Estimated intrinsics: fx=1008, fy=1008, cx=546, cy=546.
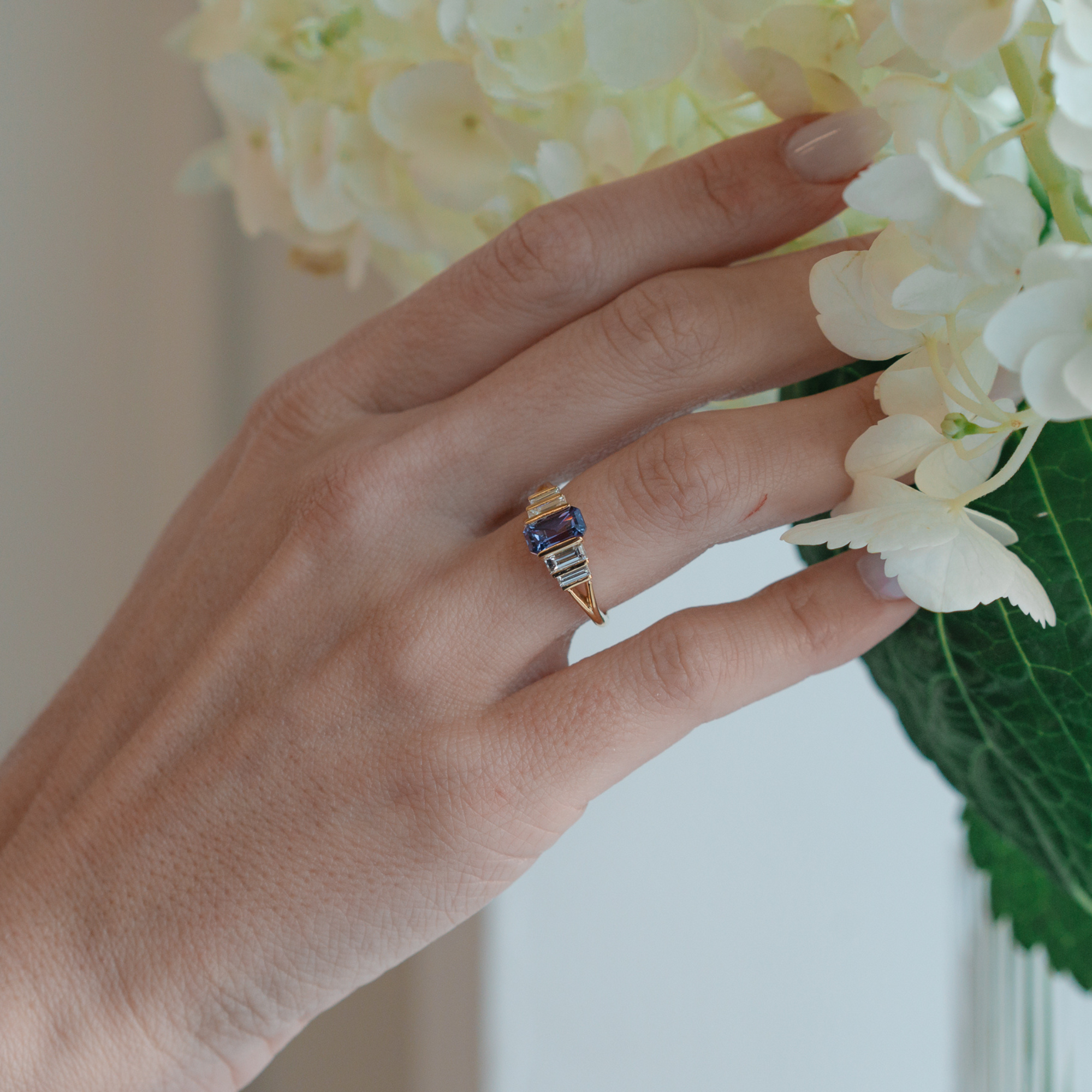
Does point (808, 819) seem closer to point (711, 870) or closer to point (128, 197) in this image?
point (711, 870)

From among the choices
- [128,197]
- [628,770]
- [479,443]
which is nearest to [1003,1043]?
[628,770]

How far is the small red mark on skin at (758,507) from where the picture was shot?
0.34 metres

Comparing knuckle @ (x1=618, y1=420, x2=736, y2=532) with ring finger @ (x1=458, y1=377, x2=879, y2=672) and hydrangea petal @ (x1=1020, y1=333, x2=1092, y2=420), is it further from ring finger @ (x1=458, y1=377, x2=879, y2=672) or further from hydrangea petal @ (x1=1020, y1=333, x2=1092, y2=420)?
hydrangea petal @ (x1=1020, y1=333, x2=1092, y2=420)

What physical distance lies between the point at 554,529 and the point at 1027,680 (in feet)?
0.53

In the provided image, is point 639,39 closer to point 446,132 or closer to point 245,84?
point 446,132

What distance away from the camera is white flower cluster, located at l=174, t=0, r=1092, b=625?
219mm

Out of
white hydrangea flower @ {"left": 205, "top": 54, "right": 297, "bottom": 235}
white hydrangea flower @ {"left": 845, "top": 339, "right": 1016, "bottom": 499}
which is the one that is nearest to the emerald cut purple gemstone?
white hydrangea flower @ {"left": 845, "top": 339, "right": 1016, "bottom": 499}

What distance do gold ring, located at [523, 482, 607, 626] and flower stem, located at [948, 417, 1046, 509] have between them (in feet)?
0.41

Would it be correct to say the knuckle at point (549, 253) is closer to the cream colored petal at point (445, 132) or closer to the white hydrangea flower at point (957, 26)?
the cream colored petal at point (445, 132)

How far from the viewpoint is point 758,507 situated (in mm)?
340

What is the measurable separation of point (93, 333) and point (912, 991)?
0.90 meters

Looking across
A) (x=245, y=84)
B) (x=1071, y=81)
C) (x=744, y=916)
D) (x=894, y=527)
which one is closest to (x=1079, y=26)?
(x=1071, y=81)

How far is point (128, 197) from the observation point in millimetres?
993

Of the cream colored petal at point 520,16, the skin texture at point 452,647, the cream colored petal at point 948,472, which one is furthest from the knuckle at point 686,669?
the cream colored petal at point 520,16
